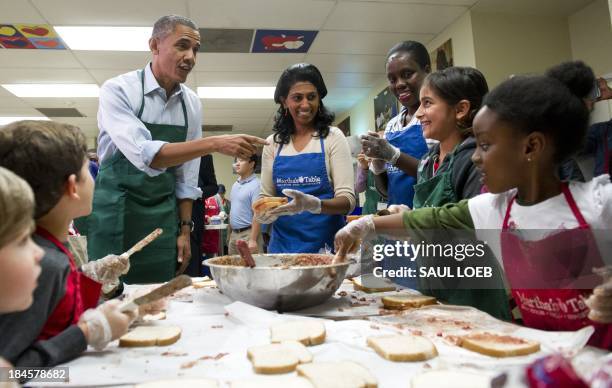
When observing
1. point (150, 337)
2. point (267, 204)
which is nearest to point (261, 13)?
point (267, 204)

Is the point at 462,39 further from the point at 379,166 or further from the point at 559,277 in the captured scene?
the point at 559,277

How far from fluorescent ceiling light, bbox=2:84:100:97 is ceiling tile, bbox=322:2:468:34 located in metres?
3.88

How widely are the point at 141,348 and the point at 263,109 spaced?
7309 millimetres

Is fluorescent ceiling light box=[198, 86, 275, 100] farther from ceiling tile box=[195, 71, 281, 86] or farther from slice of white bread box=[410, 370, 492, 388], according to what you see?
slice of white bread box=[410, 370, 492, 388]

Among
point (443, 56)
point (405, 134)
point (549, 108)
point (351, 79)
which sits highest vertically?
point (351, 79)

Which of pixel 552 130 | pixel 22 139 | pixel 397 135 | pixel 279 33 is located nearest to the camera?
pixel 22 139

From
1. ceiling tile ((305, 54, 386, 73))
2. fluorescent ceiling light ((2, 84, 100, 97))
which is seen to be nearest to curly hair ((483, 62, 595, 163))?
ceiling tile ((305, 54, 386, 73))

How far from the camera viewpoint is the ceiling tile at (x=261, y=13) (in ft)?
13.2

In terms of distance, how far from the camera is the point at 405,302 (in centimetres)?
125

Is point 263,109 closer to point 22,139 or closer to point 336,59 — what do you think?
point 336,59

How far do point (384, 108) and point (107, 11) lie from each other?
12.3 ft

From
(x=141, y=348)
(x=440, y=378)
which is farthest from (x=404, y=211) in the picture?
(x=141, y=348)

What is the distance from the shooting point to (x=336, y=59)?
5562mm

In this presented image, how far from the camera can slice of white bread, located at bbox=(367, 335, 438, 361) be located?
0.85 m
